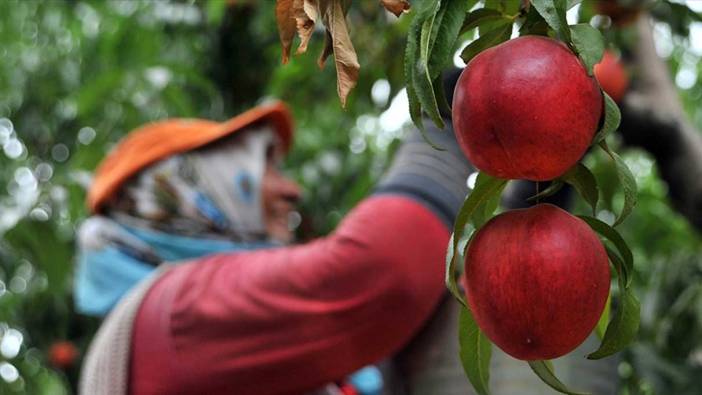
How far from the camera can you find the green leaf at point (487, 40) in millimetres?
1003

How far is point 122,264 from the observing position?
8.18ft

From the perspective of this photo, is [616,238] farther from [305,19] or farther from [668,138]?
[668,138]

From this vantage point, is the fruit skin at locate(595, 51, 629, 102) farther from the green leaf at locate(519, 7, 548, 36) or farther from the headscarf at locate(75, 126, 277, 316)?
the green leaf at locate(519, 7, 548, 36)

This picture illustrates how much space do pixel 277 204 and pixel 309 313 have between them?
29.1 inches

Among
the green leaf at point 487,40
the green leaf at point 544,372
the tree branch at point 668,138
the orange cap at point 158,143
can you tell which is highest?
the green leaf at point 487,40

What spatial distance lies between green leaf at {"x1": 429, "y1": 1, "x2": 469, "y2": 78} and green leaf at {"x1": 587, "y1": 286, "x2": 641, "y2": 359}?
21 centimetres

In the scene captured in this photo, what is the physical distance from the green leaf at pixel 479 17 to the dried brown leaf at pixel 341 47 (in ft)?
0.30

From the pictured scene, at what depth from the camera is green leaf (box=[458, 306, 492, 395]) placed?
1.01 m

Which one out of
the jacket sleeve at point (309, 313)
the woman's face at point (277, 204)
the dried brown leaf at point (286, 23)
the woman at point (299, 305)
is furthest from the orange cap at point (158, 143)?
the dried brown leaf at point (286, 23)

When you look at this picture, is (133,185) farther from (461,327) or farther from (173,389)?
(461,327)

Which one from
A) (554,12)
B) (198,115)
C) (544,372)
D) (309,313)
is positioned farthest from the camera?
(198,115)

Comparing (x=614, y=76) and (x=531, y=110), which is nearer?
(x=531, y=110)

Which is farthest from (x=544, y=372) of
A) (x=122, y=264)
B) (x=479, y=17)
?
(x=122, y=264)

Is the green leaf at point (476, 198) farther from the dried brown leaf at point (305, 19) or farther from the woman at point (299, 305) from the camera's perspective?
the woman at point (299, 305)
